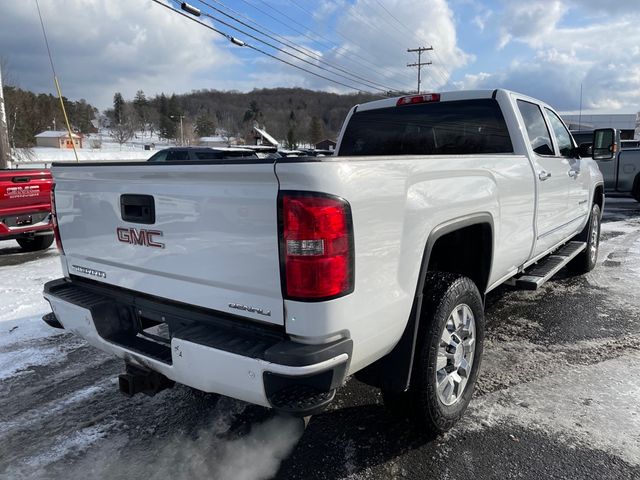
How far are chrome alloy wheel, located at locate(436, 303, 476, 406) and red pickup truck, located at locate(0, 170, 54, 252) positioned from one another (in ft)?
21.3

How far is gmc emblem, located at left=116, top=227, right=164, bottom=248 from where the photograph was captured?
7.90 feet

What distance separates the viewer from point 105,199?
2631 mm

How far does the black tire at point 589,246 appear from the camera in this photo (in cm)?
608

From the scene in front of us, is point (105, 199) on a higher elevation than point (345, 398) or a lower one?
higher

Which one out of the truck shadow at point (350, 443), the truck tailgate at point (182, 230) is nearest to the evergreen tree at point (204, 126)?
the truck tailgate at point (182, 230)

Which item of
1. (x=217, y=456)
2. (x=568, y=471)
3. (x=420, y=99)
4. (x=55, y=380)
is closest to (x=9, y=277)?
(x=55, y=380)

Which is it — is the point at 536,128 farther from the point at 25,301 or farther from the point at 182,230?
the point at 25,301

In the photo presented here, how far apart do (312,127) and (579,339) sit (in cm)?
10469

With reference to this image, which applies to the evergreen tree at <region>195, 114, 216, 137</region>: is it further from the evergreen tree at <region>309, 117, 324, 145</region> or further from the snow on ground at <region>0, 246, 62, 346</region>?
the snow on ground at <region>0, 246, 62, 346</region>

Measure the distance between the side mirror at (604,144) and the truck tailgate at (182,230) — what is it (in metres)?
4.56

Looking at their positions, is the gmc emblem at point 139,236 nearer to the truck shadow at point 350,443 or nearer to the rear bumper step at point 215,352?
the rear bumper step at point 215,352

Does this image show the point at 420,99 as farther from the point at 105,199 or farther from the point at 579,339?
the point at 105,199

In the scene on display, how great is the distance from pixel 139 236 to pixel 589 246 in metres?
5.73

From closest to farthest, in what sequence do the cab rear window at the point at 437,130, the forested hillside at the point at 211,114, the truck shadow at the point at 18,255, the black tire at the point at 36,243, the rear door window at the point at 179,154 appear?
1. the cab rear window at the point at 437,130
2. the truck shadow at the point at 18,255
3. the black tire at the point at 36,243
4. the rear door window at the point at 179,154
5. the forested hillside at the point at 211,114
